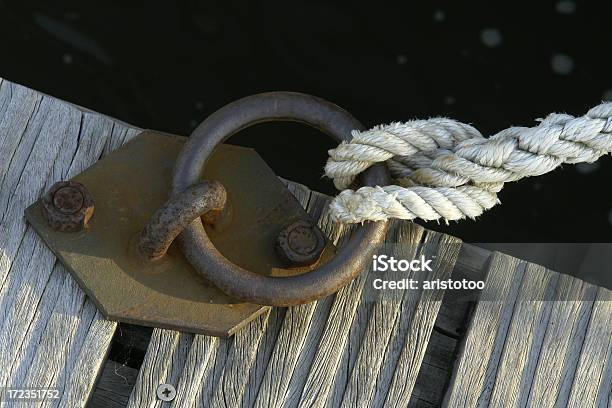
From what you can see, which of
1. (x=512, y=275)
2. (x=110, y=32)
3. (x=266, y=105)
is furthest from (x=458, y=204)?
(x=110, y=32)

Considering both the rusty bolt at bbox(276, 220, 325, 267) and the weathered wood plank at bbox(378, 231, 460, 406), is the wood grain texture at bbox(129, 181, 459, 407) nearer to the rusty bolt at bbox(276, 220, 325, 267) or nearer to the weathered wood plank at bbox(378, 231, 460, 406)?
the weathered wood plank at bbox(378, 231, 460, 406)

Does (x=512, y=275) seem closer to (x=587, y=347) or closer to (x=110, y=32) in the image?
(x=587, y=347)

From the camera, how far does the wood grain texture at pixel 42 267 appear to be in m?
2.03

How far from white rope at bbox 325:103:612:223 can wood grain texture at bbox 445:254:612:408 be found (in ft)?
1.16

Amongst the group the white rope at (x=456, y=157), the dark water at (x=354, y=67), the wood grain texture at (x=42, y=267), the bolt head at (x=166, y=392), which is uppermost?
the dark water at (x=354, y=67)

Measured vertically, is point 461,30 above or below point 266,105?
above

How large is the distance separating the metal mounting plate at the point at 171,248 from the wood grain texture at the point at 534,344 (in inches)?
20.1

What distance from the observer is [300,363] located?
2098 millimetres

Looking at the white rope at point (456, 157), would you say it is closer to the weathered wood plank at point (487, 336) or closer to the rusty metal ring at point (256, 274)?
the rusty metal ring at point (256, 274)

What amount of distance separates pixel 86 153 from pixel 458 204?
107cm

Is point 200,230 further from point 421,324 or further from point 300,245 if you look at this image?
point 421,324

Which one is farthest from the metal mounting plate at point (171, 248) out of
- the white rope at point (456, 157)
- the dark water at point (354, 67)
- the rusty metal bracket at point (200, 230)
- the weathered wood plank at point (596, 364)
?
the dark water at point (354, 67)

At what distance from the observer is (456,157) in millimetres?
1944

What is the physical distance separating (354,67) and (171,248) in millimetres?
1796
